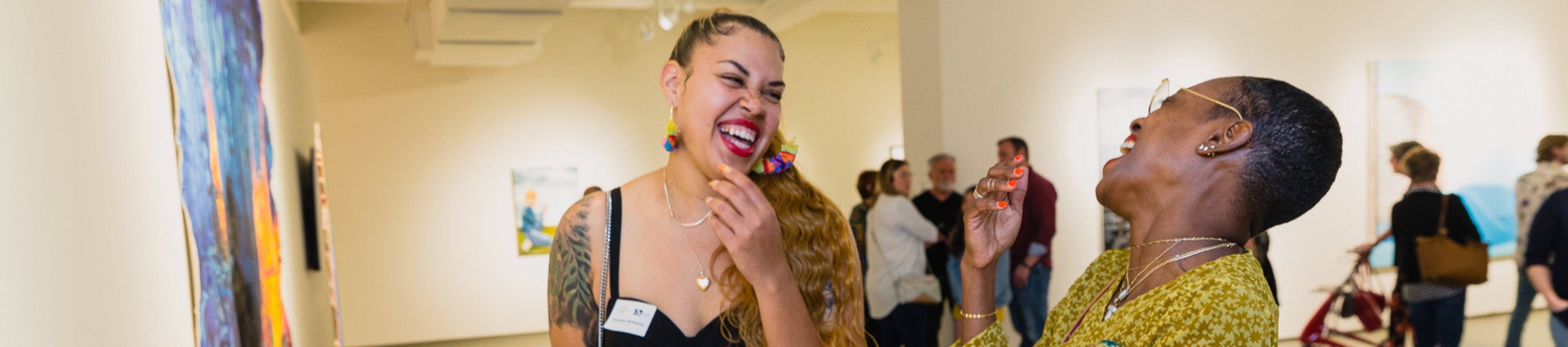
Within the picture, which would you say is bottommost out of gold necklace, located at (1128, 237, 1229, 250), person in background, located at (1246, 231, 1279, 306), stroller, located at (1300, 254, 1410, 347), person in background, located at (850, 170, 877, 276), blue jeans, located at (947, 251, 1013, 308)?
stroller, located at (1300, 254, 1410, 347)

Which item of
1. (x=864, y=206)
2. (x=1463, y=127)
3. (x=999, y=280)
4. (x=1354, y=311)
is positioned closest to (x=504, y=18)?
(x=864, y=206)

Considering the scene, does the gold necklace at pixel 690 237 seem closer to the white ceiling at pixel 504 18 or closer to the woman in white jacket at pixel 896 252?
the woman in white jacket at pixel 896 252

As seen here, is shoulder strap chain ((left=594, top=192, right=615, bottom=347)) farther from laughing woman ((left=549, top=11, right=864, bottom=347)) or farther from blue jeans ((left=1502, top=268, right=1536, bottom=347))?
blue jeans ((left=1502, top=268, right=1536, bottom=347))

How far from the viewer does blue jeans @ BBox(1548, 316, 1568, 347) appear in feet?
14.4

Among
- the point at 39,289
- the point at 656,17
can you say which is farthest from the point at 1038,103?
the point at 39,289

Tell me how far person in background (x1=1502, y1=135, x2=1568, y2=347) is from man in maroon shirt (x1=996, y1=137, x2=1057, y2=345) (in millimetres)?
2451

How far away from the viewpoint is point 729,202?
1527mm

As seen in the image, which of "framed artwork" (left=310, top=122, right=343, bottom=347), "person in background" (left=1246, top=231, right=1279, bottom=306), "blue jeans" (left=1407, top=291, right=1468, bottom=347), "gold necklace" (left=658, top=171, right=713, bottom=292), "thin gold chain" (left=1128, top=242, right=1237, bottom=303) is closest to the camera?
"thin gold chain" (left=1128, top=242, right=1237, bottom=303)

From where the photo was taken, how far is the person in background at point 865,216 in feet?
19.1

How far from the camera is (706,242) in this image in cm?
177

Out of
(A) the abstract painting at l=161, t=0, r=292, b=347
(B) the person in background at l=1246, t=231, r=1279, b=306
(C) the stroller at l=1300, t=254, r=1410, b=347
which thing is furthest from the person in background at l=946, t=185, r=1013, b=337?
(A) the abstract painting at l=161, t=0, r=292, b=347

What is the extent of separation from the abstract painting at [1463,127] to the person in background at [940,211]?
11.7 ft

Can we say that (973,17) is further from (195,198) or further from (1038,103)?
(195,198)

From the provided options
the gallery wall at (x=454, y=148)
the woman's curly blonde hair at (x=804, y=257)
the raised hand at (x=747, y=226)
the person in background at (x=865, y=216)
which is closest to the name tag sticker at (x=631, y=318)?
the woman's curly blonde hair at (x=804, y=257)
